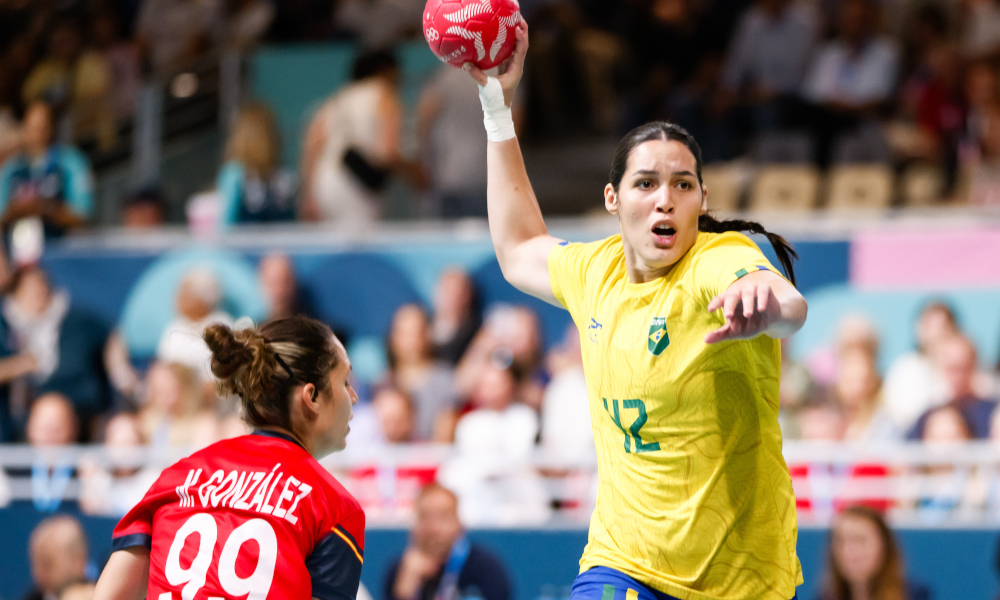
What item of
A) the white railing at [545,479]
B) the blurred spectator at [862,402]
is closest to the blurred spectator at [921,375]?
the blurred spectator at [862,402]

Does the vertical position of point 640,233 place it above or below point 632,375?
above

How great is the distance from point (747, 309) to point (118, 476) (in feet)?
18.1

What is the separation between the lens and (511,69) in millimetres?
3842

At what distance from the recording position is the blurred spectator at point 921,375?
21.1 ft

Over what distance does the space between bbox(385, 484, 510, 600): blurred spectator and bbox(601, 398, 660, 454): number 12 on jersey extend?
8.55 feet

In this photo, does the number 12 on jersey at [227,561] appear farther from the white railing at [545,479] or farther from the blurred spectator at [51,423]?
the blurred spectator at [51,423]

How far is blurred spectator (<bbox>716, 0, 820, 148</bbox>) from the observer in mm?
9102

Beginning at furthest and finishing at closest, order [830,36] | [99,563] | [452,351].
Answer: [830,36] → [452,351] → [99,563]

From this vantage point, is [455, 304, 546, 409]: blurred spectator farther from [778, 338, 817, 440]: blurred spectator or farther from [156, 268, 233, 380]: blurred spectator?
[156, 268, 233, 380]: blurred spectator

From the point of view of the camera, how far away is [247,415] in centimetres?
311

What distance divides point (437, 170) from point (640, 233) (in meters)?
5.64

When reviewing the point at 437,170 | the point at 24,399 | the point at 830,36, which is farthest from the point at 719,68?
the point at 24,399

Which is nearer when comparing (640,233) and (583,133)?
(640,233)

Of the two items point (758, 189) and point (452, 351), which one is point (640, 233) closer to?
point (452, 351)
